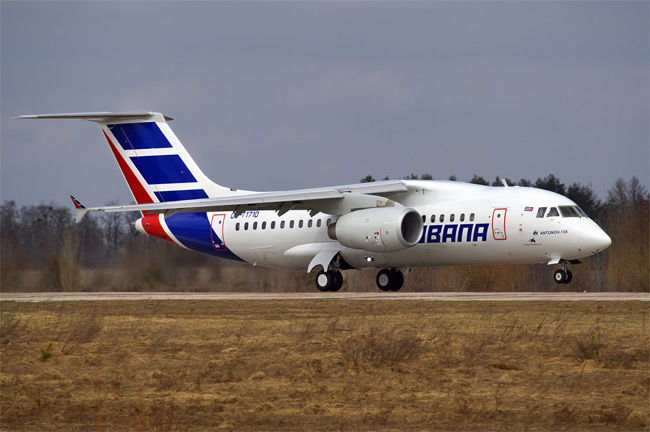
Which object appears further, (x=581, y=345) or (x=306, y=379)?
(x=581, y=345)

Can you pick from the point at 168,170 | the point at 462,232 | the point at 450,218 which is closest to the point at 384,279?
the point at 450,218

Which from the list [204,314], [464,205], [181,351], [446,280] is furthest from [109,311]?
[446,280]

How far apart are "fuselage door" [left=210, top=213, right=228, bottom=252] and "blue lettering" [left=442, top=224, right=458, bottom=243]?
7.74 m

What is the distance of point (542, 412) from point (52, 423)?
4.81m

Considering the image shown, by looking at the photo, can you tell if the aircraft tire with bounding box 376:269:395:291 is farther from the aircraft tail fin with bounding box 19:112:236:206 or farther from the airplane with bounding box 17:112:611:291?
the aircraft tail fin with bounding box 19:112:236:206

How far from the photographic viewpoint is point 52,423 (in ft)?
30.4

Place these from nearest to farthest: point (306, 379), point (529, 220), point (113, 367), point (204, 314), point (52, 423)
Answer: point (52, 423), point (306, 379), point (113, 367), point (204, 314), point (529, 220)

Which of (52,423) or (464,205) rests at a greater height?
(464,205)

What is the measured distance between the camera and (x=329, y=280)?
28344 mm

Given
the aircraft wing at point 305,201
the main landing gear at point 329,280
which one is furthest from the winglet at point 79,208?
the main landing gear at point 329,280

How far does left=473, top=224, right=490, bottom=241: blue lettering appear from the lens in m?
25.9

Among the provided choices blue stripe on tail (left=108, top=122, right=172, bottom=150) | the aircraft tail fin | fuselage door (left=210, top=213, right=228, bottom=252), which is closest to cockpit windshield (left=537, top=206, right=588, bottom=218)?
fuselage door (left=210, top=213, right=228, bottom=252)

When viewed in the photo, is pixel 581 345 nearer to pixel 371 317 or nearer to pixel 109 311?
pixel 371 317

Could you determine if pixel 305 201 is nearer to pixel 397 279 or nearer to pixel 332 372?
pixel 397 279
